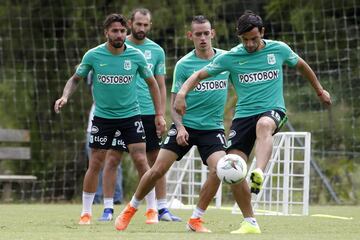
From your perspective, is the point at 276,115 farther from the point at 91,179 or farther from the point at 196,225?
the point at 91,179

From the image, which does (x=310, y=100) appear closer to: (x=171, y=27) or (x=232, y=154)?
(x=171, y=27)

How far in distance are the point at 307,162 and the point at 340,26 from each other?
6166mm

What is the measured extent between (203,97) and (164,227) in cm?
118

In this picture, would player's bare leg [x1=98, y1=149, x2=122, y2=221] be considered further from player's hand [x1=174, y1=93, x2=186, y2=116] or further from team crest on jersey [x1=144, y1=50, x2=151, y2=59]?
player's hand [x1=174, y1=93, x2=186, y2=116]

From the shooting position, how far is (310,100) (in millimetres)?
16688

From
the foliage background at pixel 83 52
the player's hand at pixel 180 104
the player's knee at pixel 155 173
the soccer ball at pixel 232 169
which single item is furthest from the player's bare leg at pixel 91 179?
the foliage background at pixel 83 52

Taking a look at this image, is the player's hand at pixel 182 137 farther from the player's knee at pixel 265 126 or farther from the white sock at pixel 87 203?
the white sock at pixel 87 203

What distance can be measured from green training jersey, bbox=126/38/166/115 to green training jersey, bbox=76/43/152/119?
2.67 ft

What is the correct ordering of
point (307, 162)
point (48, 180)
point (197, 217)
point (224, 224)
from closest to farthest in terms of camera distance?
point (197, 217) → point (224, 224) → point (307, 162) → point (48, 180)

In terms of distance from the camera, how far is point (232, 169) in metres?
7.41

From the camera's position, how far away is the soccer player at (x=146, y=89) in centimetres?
997

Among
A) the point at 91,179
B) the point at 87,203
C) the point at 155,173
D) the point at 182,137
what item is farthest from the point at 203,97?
the point at 87,203

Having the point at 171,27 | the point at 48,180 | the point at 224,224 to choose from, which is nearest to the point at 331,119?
the point at 171,27

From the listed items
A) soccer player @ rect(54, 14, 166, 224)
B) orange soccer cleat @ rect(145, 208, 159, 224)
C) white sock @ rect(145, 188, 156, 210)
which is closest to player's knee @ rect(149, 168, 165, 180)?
soccer player @ rect(54, 14, 166, 224)
